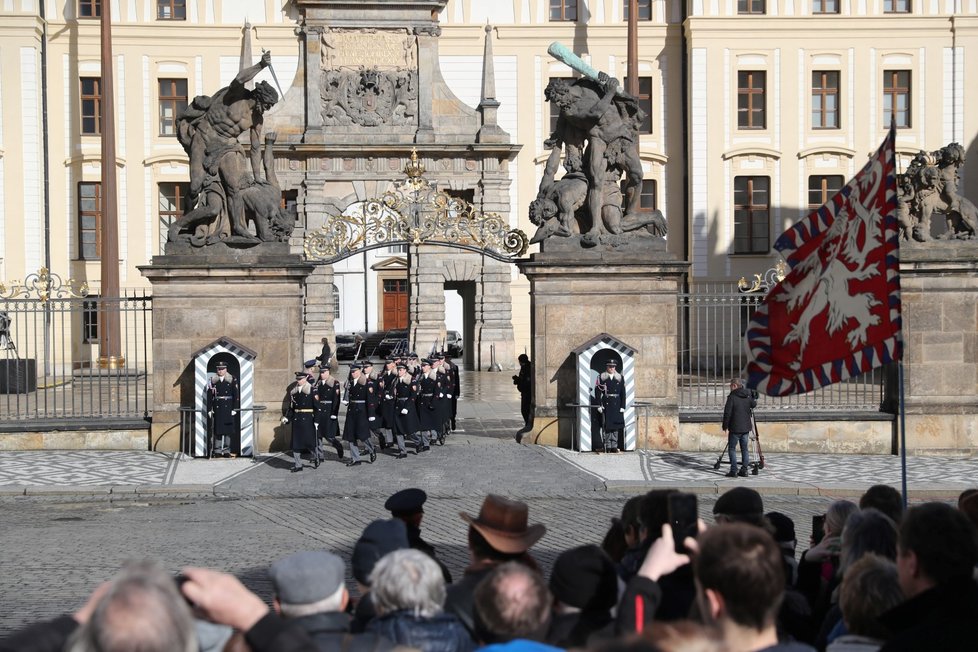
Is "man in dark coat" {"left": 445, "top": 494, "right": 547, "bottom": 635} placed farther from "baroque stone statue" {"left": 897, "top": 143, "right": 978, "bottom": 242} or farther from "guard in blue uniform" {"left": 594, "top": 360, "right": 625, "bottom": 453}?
"baroque stone statue" {"left": 897, "top": 143, "right": 978, "bottom": 242}

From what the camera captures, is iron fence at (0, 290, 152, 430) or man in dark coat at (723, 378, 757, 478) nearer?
man in dark coat at (723, 378, 757, 478)

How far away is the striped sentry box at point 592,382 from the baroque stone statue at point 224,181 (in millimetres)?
4811

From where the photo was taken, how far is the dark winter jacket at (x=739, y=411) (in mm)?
16250

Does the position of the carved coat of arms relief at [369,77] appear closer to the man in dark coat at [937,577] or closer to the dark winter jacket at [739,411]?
the dark winter jacket at [739,411]

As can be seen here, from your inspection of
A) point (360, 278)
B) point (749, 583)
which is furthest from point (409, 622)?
point (360, 278)

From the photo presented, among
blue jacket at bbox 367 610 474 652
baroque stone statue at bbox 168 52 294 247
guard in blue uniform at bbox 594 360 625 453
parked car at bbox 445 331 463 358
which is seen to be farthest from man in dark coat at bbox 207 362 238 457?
parked car at bbox 445 331 463 358

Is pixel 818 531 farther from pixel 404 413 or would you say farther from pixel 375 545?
pixel 404 413

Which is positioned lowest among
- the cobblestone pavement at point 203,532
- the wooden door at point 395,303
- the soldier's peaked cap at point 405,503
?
the cobblestone pavement at point 203,532

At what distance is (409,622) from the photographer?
450cm

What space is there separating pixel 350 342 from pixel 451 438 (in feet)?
83.9

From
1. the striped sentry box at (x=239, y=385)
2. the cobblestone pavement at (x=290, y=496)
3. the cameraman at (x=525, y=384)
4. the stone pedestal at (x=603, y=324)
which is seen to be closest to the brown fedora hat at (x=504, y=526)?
the cobblestone pavement at (x=290, y=496)

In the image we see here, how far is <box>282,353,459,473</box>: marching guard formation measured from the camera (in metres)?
17.0

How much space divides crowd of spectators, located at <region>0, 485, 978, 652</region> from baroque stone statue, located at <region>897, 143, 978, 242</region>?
13853 mm

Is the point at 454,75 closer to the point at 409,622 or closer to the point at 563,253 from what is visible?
the point at 563,253
